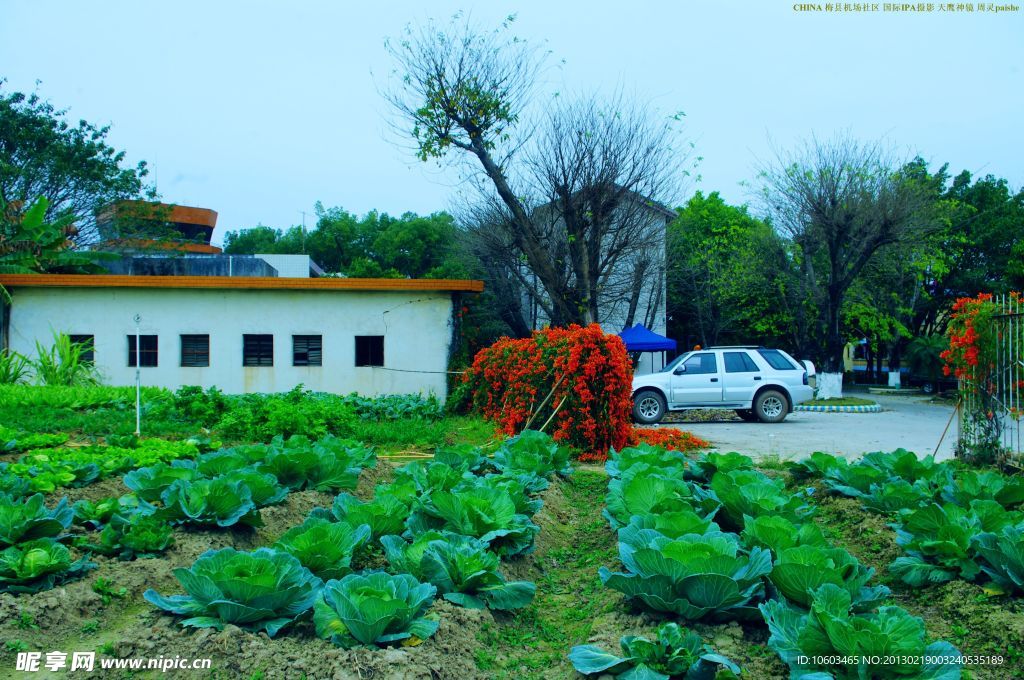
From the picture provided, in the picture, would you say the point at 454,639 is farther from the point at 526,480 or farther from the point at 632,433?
the point at 632,433

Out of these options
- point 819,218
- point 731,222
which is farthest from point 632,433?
point 731,222

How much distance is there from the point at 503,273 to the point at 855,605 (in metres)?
24.9

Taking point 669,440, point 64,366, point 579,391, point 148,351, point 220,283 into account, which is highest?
point 220,283

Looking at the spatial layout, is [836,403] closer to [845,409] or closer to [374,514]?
[845,409]

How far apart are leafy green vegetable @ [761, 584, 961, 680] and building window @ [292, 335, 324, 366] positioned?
1653 centimetres

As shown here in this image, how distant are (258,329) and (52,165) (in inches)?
650

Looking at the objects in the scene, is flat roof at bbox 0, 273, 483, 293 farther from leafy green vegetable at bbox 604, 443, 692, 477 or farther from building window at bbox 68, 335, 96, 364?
leafy green vegetable at bbox 604, 443, 692, 477

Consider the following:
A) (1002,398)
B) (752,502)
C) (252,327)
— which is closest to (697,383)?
(1002,398)

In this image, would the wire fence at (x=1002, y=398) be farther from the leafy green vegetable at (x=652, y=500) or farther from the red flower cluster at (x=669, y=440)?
the leafy green vegetable at (x=652, y=500)

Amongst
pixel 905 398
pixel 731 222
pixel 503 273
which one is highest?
pixel 731 222

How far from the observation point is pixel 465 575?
4152mm

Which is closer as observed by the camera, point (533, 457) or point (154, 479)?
point (154, 479)

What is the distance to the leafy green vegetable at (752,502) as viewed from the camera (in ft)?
17.4

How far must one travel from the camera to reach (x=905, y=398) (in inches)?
1222
